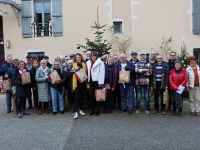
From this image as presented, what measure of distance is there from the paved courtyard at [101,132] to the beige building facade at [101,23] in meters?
6.31

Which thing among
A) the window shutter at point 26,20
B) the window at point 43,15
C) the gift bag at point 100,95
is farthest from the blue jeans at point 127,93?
the window shutter at point 26,20

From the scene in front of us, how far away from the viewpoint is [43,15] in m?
12.9

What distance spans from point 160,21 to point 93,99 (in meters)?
7.53

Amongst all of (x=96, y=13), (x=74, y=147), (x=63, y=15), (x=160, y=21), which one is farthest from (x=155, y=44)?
(x=74, y=147)

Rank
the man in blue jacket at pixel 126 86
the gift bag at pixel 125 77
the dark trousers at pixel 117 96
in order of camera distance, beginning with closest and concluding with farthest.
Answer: the gift bag at pixel 125 77, the man in blue jacket at pixel 126 86, the dark trousers at pixel 117 96

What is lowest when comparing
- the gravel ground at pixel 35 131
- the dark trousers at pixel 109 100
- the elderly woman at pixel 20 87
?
the gravel ground at pixel 35 131

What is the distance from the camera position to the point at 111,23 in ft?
41.6

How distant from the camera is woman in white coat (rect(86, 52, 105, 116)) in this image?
22.0ft

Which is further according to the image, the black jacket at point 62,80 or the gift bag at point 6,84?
the gift bag at point 6,84

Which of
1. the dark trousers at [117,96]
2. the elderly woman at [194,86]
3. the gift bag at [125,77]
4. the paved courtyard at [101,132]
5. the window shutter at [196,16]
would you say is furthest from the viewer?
the window shutter at [196,16]

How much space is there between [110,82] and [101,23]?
6.47 meters

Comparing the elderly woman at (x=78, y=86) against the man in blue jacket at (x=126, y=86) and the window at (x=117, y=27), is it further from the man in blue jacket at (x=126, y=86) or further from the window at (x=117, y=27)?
the window at (x=117, y=27)

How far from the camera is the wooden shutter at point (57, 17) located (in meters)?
12.6

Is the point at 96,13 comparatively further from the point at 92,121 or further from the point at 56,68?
the point at 92,121
